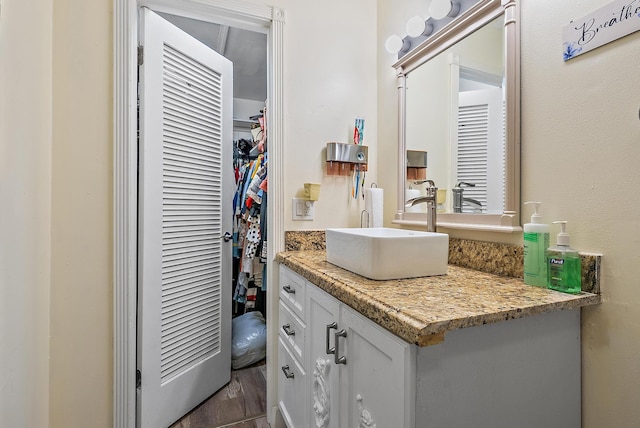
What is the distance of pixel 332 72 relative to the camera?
170cm

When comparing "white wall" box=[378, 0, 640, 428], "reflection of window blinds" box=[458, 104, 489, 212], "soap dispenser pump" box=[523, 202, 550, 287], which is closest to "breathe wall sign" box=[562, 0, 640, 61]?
"white wall" box=[378, 0, 640, 428]

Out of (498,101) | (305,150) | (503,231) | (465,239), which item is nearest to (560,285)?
(503,231)

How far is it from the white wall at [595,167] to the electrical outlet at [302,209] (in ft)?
3.11

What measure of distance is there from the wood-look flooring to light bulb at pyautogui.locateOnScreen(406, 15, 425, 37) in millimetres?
2004

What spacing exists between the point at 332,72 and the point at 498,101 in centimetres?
90

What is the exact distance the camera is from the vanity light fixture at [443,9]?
124 centimetres

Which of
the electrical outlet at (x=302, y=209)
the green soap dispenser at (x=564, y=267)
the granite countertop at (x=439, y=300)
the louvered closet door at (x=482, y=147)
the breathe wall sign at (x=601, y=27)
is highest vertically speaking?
the breathe wall sign at (x=601, y=27)

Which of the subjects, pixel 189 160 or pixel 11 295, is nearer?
pixel 11 295

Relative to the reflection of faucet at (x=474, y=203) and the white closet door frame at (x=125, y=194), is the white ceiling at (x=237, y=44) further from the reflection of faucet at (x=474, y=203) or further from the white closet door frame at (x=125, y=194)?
the reflection of faucet at (x=474, y=203)

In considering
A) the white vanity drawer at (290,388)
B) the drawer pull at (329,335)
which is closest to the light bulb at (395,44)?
the drawer pull at (329,335)

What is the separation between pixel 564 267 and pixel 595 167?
268mm

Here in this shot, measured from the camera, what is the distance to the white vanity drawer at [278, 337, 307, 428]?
1.22m

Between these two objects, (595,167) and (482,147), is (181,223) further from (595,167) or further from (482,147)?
(595,167)

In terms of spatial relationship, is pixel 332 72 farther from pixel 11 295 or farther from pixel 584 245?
pixel 11 295
